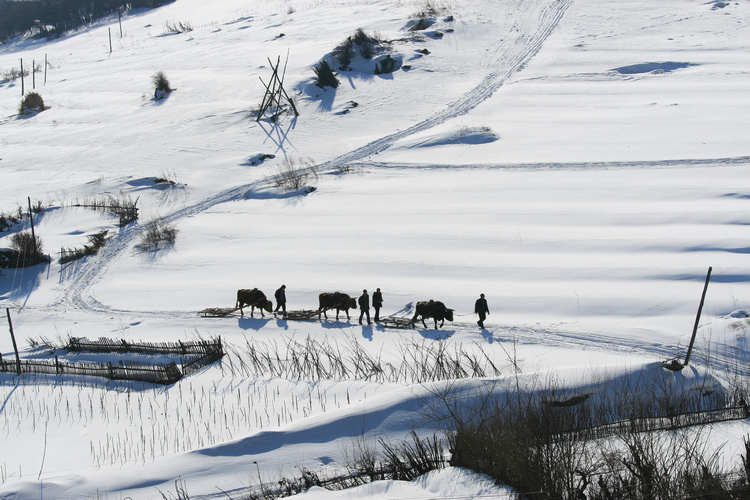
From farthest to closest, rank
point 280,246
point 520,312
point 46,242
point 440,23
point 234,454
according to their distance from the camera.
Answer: point 440,23 → point 46,242 → point 280,246 → point 520,312 → point 234,454

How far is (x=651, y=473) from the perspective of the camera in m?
5.78

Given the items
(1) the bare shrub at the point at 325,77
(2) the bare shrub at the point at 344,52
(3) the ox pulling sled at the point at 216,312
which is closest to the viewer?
(3) the ox pulling sled at the point at 216,312

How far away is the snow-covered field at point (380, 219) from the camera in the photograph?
9.55 metres

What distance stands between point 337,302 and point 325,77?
22.3 meters

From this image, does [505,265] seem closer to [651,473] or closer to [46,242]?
[651,473]

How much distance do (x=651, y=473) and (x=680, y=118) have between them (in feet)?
78.7

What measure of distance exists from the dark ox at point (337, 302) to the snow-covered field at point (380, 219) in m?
0.43

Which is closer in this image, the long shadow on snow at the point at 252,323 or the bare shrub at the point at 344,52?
the long shadow on snow at the point at 252,323

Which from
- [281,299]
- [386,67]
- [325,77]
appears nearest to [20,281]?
[281,299]

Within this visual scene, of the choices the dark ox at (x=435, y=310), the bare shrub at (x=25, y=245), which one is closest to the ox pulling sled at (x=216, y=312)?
the dark ox at (x=435, y=310)

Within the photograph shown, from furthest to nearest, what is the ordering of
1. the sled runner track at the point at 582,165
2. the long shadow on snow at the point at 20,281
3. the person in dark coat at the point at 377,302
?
the sled runner track at the point at 582,165, the long shadow on snow at the point at 20,281, the person in dark coat at the point at 377,302

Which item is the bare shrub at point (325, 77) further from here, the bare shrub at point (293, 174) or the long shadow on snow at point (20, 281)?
the long shadow on snow at point (20, 281)

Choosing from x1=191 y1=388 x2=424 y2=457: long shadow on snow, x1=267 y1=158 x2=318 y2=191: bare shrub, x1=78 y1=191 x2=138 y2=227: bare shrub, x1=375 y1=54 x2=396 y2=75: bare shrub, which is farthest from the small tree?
x1=191 y1=388 x2=424 y2=457: long shadow on snow

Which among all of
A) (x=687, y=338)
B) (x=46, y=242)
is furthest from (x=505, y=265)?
(x=46, y=242)
